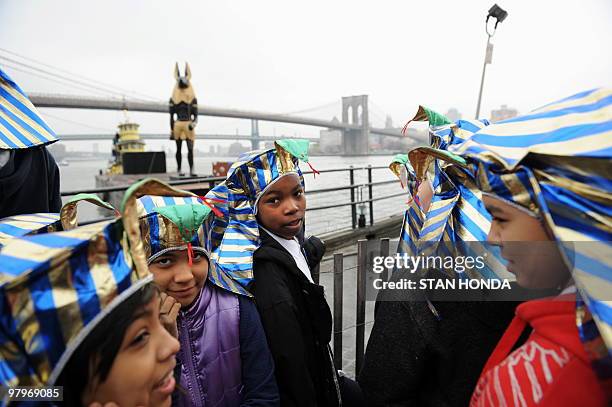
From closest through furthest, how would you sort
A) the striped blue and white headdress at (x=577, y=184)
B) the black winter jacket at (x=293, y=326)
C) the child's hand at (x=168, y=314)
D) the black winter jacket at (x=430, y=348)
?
the striped blue and white headdress at (x=577, y=184) → the child's hand at (x=168, y=314) → the black winter jacket at (x=430, y=348) → the black winter jacket at (x=293, y=326)

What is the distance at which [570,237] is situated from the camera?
1.94 ft

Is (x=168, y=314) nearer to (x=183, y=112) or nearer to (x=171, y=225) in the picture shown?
(x=171, y=225)

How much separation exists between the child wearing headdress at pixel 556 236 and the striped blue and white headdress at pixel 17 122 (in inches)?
75.2

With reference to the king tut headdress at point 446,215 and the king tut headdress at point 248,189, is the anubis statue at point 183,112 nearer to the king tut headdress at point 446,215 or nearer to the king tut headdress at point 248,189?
the king tut headdress at point 248,189

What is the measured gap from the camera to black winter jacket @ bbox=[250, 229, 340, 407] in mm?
1323

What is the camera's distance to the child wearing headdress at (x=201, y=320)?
1171mm

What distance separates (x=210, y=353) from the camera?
1.20 meters

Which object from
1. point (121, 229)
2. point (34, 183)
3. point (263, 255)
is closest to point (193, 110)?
point (34, 183)

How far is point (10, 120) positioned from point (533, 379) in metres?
2.22

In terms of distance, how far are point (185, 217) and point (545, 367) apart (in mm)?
1057

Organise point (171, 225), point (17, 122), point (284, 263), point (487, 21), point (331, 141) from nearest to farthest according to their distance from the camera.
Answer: point (171, 225) → point (284, 263) → point (17, 122) → point (487, 21) → point (331, 141)

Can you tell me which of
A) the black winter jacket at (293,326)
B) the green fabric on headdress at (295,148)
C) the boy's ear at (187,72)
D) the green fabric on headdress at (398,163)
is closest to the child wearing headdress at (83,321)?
the black winter jacket at (293,326)

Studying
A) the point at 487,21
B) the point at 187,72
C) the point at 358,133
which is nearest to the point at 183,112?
the point at 187,72

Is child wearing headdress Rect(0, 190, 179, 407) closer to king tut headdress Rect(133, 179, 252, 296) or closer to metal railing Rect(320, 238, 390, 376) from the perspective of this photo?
king tut headdress Rect(133, 179, 252, 296)
